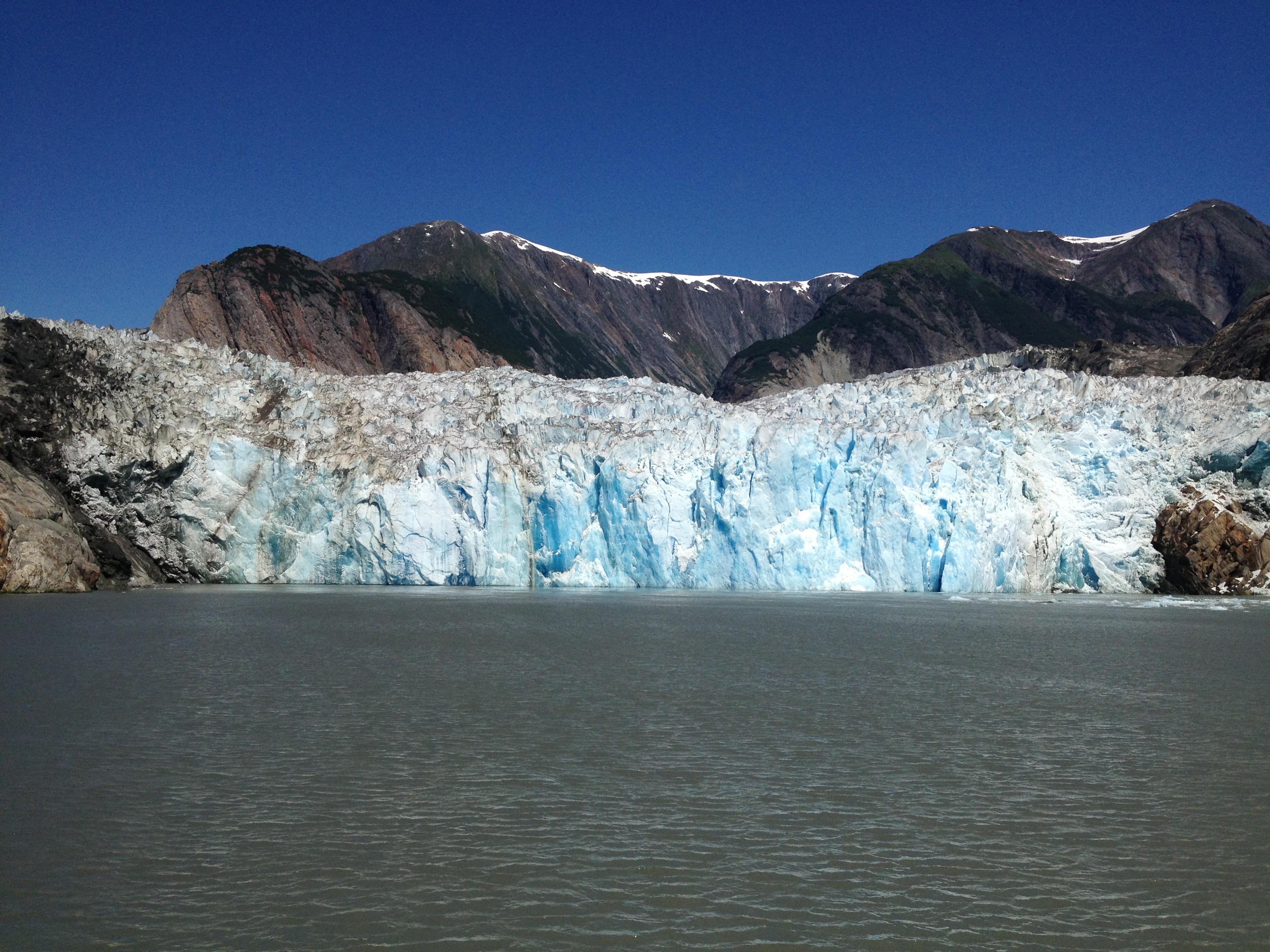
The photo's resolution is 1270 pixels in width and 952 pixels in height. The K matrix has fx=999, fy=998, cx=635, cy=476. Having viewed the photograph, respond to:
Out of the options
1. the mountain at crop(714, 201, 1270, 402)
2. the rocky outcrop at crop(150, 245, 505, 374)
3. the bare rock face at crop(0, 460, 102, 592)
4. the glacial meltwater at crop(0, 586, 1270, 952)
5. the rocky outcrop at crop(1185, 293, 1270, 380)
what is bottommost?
the glacial meltwater at crop(0, 586, 1270, 952)

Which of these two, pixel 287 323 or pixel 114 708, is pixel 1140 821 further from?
pixel 287 323

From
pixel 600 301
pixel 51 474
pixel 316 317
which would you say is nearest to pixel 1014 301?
pixel 600 301

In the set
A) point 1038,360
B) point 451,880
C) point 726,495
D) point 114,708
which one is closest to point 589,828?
point 451,880

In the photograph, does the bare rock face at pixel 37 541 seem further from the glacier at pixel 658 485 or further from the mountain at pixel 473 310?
the mountain at pixel 473 310

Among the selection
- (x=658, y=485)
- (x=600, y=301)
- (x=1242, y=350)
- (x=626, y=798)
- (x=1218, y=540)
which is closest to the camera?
(x=626, y=798)

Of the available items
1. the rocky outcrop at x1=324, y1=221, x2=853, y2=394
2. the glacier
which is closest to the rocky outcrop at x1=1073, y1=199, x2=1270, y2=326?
the rocky outcrop at x1=324, y1=221, x2=853, y2=394

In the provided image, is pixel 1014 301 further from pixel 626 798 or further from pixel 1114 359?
pixel 626 798

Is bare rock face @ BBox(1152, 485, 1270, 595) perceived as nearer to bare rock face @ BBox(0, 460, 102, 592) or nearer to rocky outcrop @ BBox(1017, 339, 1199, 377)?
rocky outcrop @ BBox(1017, 339, 1199, 377)
